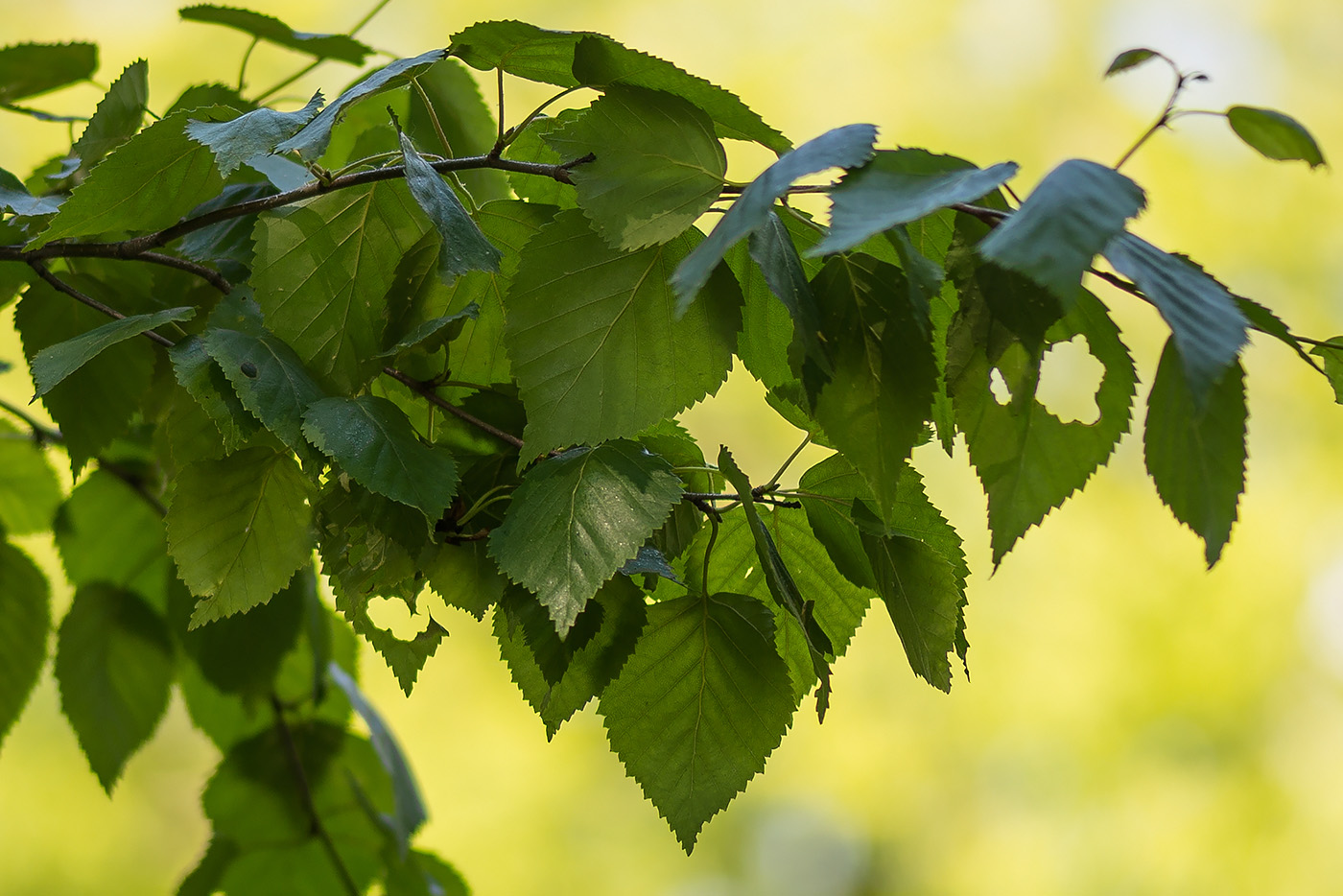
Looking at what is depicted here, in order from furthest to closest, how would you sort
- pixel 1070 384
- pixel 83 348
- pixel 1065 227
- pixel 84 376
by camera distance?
pixel 1070 384
pixel 84 376
pixel 83 348
pixel 1065 227

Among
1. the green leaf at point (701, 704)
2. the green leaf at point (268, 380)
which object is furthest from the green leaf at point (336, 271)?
the green leaf at point (701, 704)

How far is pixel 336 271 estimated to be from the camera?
0.32 metres

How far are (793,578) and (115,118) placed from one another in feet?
0.96

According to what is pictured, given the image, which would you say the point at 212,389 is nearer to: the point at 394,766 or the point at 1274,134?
the point at 1274,134

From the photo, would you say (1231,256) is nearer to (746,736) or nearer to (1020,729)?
(1020,729)

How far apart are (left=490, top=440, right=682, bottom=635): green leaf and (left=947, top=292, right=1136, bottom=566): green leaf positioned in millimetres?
75

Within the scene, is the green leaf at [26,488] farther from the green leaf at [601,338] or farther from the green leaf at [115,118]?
the green leaf at [601,338]

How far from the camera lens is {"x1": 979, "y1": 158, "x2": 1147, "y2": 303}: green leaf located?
0.61 feet

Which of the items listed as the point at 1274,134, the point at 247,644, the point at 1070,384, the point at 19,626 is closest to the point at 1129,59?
the point at 1274,134

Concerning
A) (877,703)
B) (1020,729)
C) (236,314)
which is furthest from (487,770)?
(236,314)

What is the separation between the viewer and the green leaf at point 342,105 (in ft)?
0.86

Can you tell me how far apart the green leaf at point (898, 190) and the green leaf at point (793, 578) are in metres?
0.13

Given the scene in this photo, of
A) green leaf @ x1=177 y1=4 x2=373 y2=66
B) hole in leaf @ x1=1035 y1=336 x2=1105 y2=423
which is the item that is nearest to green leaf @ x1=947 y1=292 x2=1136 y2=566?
green leaf @ x1=177 y1=4 x2=373 y2=66

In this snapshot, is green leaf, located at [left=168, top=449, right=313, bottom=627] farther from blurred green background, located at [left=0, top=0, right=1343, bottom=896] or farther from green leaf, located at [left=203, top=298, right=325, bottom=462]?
blurred green background, located at [left=0, top=0, right=1343, bottom=896]
